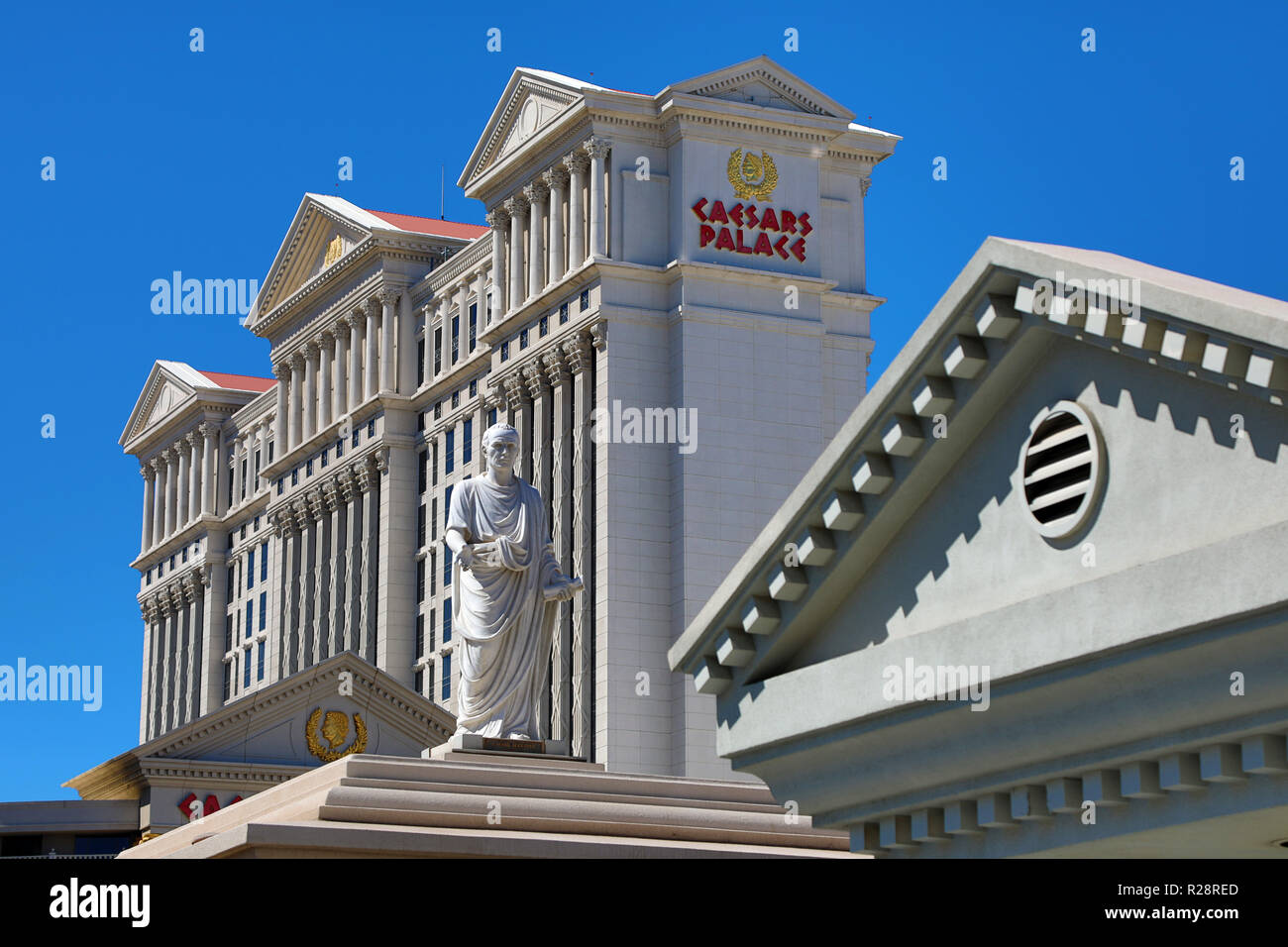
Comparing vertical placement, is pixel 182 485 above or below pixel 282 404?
below

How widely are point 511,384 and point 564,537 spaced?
296 inches

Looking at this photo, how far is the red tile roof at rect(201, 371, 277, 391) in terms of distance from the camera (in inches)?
4070

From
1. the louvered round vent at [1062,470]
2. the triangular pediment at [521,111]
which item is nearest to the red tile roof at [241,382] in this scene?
the triangular pediment at [521,111]

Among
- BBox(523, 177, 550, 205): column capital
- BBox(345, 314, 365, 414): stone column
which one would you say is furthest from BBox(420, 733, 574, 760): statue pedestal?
BBox(345, 314, 365, 414): stone column

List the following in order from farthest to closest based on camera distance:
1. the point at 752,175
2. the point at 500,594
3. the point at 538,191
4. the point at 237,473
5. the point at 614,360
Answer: the point at 237,473 < the point at 538,191 < the point at 752,175 < the point at 614,360 < the point at 500,594

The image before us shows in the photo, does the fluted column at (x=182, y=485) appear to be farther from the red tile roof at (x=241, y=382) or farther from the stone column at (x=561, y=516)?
the stone column at (x=561, y=516)

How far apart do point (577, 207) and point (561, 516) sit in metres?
10.7

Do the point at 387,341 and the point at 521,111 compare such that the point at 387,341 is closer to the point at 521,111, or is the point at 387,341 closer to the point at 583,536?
the point at 521,111

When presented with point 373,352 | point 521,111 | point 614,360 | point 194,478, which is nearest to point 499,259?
point 521,111

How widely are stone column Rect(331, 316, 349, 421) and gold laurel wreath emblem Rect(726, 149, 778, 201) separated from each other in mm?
23885

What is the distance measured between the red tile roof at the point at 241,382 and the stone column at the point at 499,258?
3148 cm

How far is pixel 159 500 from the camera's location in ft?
355

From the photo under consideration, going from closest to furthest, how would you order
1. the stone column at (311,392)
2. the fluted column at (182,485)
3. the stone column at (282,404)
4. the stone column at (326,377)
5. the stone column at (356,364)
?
the stone column at (356,364), the stone column at (326,377), the stone column at (311,392), the stone column at (282,404), the fluted column at (182,485)

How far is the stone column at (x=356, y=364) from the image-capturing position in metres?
85.1
